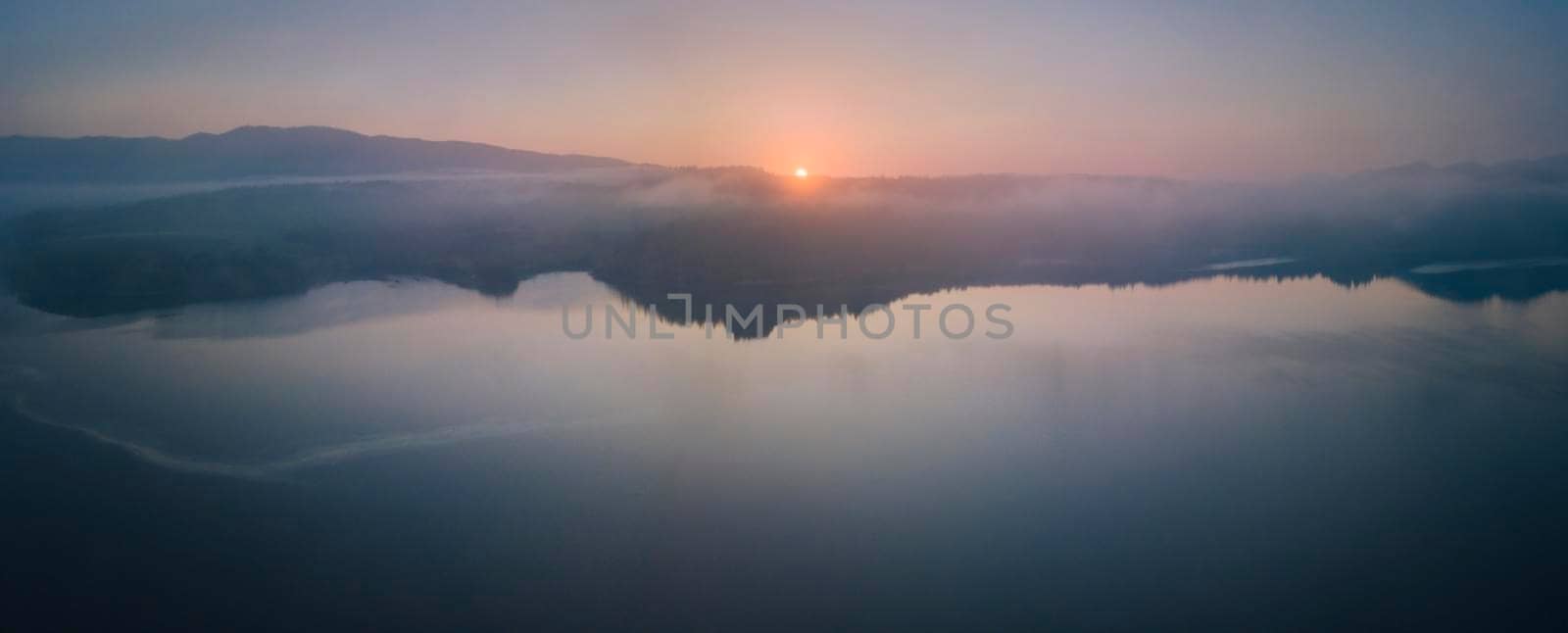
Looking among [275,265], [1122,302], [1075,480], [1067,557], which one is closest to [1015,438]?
[1075,480]

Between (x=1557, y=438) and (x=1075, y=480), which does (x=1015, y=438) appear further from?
(x=1557, y=438)

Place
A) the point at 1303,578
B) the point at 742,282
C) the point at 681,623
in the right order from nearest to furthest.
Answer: the point at 681,623, the point at 1303,578, the point at 742,282

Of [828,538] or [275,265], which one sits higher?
[275,265]

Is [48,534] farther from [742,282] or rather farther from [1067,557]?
[742,282]

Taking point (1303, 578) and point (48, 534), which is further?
point (48, 534)

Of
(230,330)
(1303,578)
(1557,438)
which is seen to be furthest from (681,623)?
(230,330)

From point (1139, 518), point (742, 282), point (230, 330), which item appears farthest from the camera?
point (742, 282)
